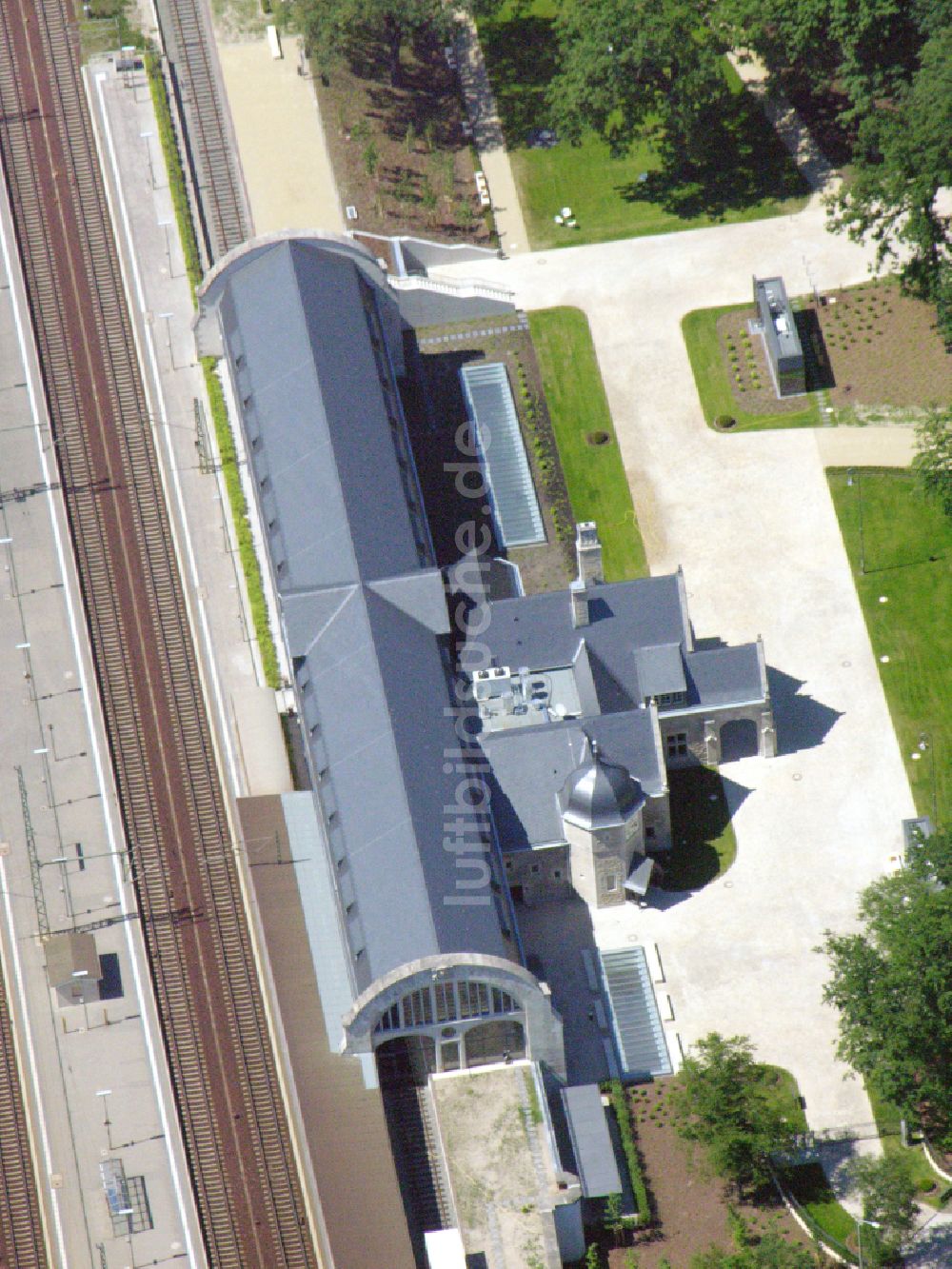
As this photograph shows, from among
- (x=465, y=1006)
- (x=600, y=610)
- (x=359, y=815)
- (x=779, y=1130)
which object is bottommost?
(x=779, y=1130)

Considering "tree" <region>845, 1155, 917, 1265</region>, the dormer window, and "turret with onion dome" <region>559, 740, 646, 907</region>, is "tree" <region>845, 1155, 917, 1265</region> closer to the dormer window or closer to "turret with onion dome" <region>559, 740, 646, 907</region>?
"turret with onion dome" <region>559, 740, 646, 907</region>

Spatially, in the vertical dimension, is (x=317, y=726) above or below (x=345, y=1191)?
above

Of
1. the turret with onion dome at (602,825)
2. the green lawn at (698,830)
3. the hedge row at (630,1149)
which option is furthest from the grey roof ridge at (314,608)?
the hedge row at (630,1149)

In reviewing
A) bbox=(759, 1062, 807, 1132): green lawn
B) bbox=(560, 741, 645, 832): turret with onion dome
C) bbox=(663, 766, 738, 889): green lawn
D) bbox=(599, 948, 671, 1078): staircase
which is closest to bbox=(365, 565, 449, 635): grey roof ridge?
bbox=(560, 741, 645, 832): turret with onion dome

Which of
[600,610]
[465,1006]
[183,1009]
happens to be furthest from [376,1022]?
[600,610]

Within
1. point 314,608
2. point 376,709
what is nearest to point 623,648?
point 376,709

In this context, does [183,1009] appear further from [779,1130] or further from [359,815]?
[779,1130]

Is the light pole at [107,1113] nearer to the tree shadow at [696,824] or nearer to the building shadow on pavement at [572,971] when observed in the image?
the building shadow on pavement at [572,971]
